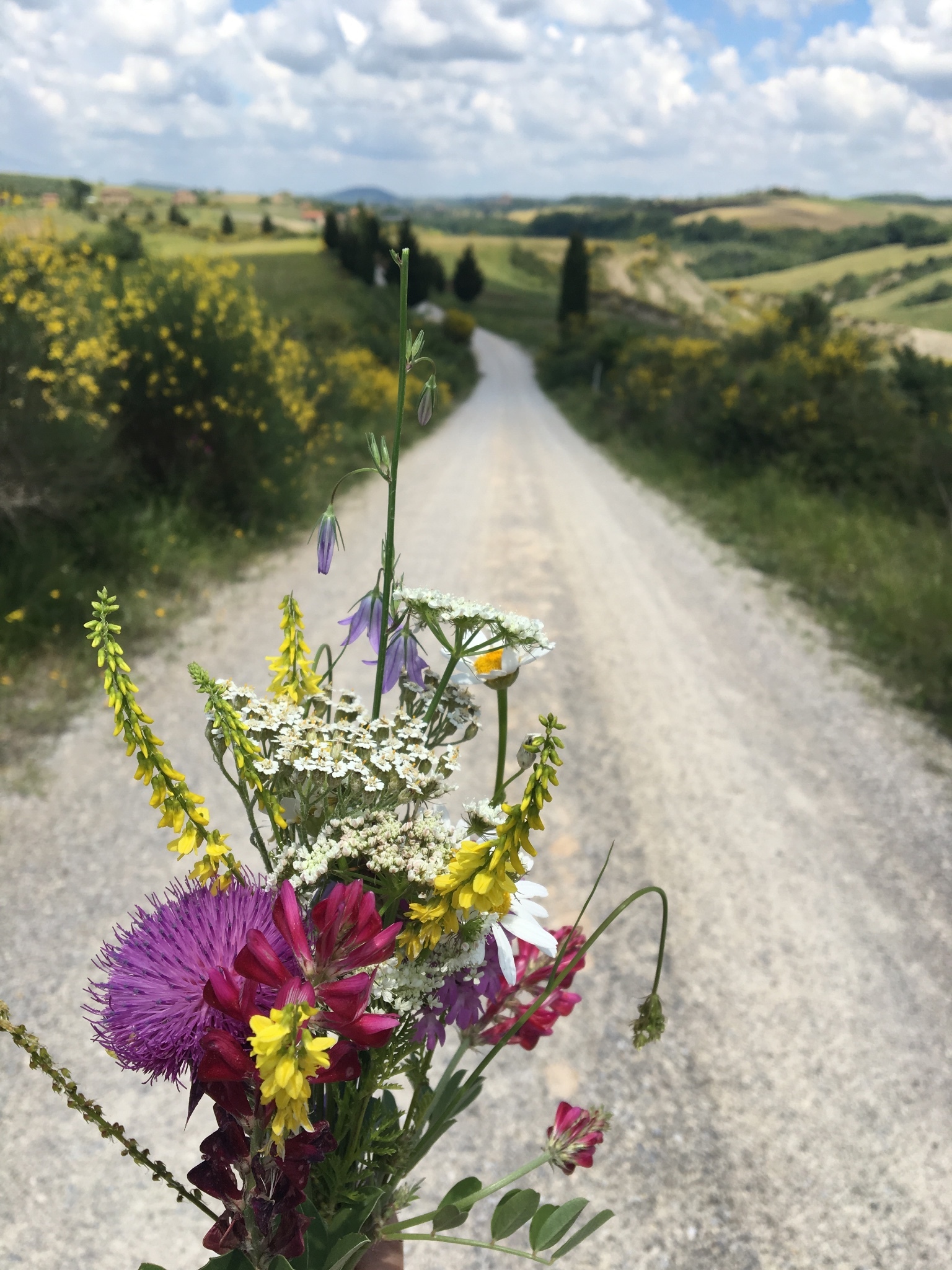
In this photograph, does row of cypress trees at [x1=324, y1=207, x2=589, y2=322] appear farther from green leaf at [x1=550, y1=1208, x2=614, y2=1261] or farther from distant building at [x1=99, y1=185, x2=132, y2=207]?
green leaf at [x1=550, y1=1208, x2=614, y2=1261]

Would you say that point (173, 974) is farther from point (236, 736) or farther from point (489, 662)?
point (489, 662)

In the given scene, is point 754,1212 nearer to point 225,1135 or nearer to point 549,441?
point 225,1135

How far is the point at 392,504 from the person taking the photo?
31.6 inches

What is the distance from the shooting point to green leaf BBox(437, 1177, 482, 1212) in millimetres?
877

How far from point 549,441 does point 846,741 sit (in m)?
13.0

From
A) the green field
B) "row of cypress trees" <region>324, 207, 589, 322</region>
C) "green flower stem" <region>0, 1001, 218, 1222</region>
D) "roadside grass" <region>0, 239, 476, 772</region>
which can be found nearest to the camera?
"green flower stem" <region>0, 1001, 218, 1222</region>

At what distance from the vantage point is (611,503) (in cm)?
1138

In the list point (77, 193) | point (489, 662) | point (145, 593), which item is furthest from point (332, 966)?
point (77, 193)

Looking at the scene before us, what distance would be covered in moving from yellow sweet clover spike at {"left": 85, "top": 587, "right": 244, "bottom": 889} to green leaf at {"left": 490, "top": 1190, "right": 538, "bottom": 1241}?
0.49 m

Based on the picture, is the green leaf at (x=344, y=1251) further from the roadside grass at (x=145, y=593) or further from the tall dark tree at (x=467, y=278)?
the tall dark tree at (x=467, y=278)

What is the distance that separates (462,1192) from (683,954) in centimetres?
273

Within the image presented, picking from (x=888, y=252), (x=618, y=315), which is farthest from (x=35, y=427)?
(x=618, y=315)

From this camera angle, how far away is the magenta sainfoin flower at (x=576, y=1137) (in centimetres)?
94

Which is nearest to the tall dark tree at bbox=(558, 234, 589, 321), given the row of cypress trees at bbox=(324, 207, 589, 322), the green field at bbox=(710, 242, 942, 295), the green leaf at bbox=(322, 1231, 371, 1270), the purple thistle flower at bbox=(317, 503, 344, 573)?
the row of cypress trees at bbox=(324, 207, 589, 322)
